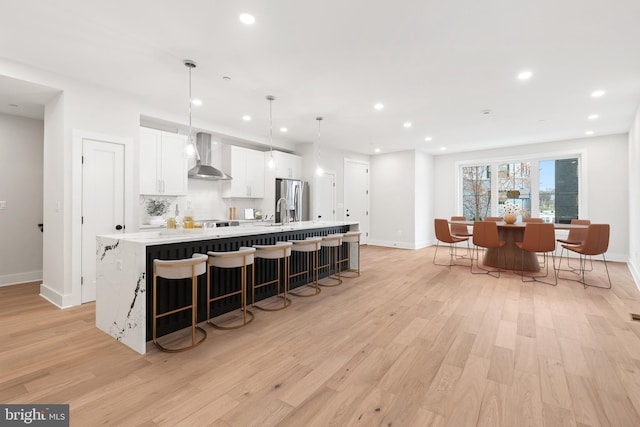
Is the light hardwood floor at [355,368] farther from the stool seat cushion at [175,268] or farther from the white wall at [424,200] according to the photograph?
the white wall at [424,200]

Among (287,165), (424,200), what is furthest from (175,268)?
(424,200)

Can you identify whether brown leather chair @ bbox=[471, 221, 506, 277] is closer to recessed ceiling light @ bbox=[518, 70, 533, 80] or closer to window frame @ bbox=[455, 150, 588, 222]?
recessed ceiling light @ bbox=[518, 70, 533, 80]

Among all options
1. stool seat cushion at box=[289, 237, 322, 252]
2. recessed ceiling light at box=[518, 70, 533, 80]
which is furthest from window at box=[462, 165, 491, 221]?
stool seat cushion at box=[289, 237, 322, 252]

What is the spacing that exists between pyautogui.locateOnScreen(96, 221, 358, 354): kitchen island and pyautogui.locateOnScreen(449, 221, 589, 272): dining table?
4.57 m

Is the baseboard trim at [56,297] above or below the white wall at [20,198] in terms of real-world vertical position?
below

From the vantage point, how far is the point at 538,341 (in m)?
2.71

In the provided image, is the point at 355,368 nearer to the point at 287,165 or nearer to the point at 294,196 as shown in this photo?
the point at 294,196

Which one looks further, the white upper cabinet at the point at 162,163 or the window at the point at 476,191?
the window at the point at 476,191

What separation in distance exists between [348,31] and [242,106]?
2.47 m

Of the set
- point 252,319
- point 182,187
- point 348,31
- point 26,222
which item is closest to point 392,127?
point 348,31

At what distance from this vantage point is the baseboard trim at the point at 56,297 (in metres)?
3.56

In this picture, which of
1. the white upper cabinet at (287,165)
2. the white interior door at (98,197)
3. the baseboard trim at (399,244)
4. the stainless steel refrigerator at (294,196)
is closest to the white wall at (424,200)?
the baseboard trim at (399,244)

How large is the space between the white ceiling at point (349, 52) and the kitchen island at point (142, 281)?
6.13 feet

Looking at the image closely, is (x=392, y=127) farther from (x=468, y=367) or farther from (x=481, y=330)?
(x=468, y=367)
